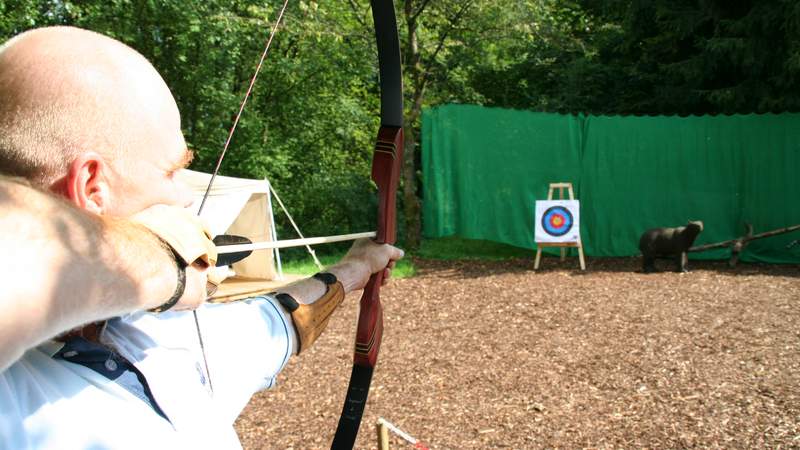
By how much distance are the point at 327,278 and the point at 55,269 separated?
101cm

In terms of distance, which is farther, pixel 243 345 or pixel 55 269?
pixel 243 345

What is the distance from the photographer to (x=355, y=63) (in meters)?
10.0

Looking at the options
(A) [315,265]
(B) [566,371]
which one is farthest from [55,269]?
(A) [315,265]

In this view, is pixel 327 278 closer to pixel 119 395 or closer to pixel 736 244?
pixel 119 395

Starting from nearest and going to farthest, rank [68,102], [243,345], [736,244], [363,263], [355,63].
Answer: [68,102], [243,345], [363,263], [736,244], [355,63]

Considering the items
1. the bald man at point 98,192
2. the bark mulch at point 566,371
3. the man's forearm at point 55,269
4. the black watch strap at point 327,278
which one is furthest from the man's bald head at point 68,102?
the bark mulch at point 566,371

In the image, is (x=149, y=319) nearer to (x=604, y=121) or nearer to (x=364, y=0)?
(x=604, y=121)

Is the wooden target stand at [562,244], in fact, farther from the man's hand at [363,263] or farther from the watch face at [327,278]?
the watch face at [327,278]

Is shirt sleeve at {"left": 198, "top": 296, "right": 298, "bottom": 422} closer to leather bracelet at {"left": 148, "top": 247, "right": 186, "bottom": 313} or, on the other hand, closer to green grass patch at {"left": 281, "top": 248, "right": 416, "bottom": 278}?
leather bracelet at {"left": 148, "top": 247, "right": 186, "bottom": 313}

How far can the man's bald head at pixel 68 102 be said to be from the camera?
2.17 feet

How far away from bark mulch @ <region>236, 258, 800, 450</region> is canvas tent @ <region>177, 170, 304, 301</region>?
103 cm

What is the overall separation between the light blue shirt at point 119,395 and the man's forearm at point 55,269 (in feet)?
0.87

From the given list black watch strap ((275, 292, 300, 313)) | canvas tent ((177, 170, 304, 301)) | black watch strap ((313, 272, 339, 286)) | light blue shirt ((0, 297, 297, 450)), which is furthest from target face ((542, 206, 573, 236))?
light blue shirt ((0, 297, 297, 450))

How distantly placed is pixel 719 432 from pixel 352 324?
9.32ft
